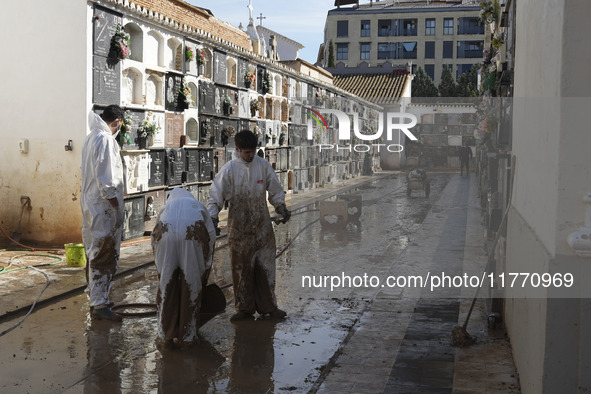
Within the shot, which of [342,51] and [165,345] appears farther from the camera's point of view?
[342,51]

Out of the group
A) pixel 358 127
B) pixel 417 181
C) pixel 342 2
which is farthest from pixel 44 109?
pixel 342 2

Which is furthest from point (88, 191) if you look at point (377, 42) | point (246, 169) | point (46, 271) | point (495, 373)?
point (377, 42)

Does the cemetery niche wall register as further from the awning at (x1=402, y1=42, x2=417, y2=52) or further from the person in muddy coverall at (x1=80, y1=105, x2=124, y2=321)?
the awning at (x1=402, y1=42, x2=417, y2=52)

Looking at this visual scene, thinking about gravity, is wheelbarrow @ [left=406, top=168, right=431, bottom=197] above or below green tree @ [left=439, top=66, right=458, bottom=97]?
below

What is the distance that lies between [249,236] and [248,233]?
29 millimetres

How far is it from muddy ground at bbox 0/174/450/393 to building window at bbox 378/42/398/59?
167 ft

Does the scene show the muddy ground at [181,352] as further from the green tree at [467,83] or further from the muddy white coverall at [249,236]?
the green tree at [467,83]

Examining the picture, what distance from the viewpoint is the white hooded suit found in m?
6.17

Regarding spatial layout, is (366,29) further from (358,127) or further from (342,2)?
(358,127)

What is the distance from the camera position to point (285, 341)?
5578mm

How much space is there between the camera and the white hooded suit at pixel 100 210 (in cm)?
617

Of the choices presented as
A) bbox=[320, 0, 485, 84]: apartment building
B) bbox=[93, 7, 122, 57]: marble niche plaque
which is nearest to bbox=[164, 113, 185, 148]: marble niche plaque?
bbox=[93, 7, 122, 57]: marble niche plaque

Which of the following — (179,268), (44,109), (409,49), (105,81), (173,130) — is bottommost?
(179,268)

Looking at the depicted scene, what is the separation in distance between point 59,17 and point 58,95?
1117 mm
